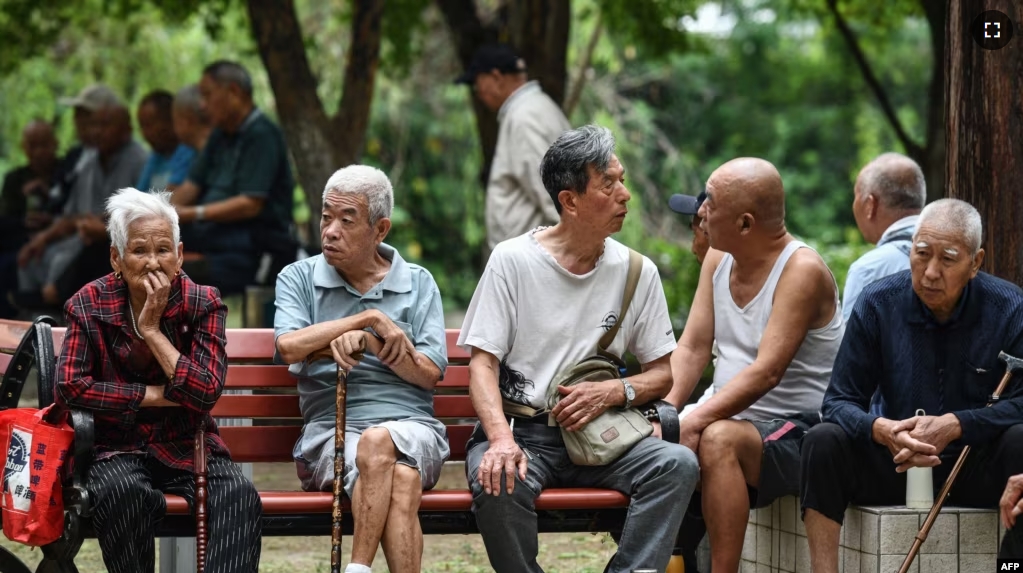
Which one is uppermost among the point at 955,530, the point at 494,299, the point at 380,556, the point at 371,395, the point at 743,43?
the point at 743,43

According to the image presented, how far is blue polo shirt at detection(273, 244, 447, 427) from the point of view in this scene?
5066 mm

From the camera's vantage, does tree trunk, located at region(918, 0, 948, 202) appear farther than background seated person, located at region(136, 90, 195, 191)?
Yes

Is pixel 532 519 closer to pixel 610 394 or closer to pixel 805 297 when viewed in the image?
pixel 610 394

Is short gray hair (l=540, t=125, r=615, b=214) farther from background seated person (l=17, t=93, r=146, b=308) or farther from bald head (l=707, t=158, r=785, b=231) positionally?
background seated person (l=17, t=93, r=146, b=308)

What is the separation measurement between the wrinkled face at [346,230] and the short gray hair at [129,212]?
55 centimetres

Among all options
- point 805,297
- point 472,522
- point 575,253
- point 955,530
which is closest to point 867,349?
point 805,297

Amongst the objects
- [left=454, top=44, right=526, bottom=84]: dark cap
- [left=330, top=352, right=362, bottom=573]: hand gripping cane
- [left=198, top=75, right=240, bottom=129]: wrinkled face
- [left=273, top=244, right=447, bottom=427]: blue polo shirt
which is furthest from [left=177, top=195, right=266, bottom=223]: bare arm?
[left=330, top=352, right=362, bottom=573]: hand gripping cane

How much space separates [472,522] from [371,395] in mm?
585

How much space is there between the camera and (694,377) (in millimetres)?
5656

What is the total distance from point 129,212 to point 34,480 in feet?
3.04

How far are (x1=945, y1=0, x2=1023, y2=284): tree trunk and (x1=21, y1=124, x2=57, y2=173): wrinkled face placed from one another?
840 cm

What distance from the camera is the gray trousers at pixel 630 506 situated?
4730 mm

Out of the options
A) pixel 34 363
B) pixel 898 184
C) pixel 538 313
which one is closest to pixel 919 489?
pixel 538 313

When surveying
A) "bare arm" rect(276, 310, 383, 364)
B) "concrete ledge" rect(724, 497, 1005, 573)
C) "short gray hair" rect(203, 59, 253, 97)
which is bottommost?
"concrete ledge" rect(724, 497, 1005, 573)
